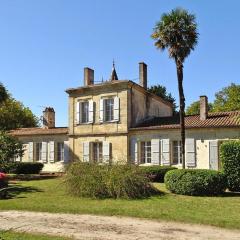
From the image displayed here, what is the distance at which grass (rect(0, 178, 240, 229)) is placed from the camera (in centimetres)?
1001

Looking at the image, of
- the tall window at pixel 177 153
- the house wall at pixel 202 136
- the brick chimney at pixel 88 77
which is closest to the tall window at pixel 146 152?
the house wall at pixel 202 136

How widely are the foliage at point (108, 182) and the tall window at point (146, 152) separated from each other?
9.57 metres

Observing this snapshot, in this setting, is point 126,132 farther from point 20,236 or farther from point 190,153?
point 20,236

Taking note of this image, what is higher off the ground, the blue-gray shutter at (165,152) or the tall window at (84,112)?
the tall window at (84,112)

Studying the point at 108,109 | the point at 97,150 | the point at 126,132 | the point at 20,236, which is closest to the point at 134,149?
the point at 126,132

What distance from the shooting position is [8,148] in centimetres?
2245

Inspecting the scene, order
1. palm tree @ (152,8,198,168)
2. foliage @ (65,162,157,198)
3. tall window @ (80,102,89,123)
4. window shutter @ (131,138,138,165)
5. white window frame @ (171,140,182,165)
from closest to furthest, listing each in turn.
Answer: foliage @ (65,162,157,198), palm tree @ (152,8,198,168), white window frame @ (171,140,182,165), window shutter @ (131,138,138,165), tall window @ (80,102,89,123)

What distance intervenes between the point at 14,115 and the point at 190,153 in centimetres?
2455

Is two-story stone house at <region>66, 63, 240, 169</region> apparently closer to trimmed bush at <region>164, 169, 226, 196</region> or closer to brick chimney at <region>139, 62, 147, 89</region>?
brick chimney at <region>139, 62, 147, 89</region>

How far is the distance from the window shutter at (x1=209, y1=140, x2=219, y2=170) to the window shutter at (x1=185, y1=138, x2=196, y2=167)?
1019 millimetres

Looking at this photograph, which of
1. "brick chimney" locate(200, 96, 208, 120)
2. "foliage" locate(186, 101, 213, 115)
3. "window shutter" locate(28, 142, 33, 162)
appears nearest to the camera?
"brick chimney" locate(200, 96, 208, 120)

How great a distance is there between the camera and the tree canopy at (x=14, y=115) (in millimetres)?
40031

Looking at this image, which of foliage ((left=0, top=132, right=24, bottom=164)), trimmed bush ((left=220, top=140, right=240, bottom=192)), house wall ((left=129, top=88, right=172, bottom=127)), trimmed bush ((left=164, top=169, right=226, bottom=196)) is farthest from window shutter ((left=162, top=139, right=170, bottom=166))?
foliage ((left=0, top=132, right=24, bottom=164))

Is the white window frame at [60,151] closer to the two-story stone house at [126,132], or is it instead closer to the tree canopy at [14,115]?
the two-story stone house at [126,132]
